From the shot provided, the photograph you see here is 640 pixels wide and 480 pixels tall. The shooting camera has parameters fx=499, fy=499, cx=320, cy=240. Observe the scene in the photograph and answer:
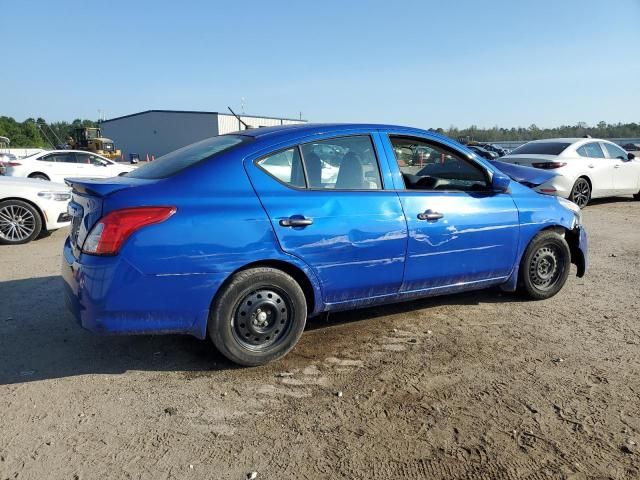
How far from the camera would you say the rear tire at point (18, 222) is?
7469mm

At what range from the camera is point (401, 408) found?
9.55 ft

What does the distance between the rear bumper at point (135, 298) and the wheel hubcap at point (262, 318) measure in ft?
0.81

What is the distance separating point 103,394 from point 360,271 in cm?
186

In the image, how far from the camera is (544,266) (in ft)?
15.6

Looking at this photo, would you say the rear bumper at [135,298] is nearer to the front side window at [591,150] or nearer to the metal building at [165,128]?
the front side window at [591,150]

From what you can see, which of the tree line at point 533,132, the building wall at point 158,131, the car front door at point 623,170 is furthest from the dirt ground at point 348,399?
the tree line at point 533,132

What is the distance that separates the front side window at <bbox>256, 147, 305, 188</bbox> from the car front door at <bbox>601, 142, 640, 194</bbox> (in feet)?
33.8

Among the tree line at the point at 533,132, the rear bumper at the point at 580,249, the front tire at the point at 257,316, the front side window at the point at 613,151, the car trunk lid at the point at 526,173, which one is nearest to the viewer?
the front tire at the point at 257,316

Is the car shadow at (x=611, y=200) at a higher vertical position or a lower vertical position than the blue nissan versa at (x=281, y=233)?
lower

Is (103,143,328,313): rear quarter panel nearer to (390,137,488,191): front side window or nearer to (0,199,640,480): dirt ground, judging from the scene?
(0,199,640,480): dirt ground

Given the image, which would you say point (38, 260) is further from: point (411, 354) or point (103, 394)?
point (411, 354)

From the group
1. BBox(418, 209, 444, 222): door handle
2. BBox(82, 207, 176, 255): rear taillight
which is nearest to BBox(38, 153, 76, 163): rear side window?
BBox(82, 207, 176, 255): rear taillight

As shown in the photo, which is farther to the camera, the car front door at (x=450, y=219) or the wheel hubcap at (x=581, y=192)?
the wheel hubcap at (x=581, y=192)

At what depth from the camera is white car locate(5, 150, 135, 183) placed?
13.7 meters
